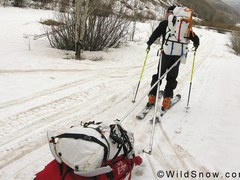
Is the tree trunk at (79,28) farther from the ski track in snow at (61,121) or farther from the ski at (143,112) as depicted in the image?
the ski at (143,112)

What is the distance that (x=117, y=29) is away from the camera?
11.2m

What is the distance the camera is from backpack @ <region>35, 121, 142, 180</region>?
2.35m

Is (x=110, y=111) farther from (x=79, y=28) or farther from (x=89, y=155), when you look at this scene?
(x=79, y=28)

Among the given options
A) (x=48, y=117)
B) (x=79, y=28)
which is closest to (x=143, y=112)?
(x=48, y=117)

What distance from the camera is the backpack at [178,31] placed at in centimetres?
436

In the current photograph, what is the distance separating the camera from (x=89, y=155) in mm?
2352

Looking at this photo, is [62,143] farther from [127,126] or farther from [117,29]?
[117,29]

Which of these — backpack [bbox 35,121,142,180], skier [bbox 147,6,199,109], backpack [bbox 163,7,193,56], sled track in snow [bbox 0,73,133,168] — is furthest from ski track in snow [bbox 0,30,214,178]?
backpack [bbox 163,7,193,56]

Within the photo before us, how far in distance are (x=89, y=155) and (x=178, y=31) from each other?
9.31 ft

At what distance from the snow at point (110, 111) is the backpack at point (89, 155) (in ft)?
1.54

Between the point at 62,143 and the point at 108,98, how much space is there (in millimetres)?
2800

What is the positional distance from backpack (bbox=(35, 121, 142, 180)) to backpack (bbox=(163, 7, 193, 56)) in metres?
2.30

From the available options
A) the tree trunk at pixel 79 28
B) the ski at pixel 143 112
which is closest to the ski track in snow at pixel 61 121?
the ski at pixel 143 112

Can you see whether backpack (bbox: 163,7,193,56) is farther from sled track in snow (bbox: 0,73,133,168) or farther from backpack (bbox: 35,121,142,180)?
backpack (bbox: 35,121,142,180)
